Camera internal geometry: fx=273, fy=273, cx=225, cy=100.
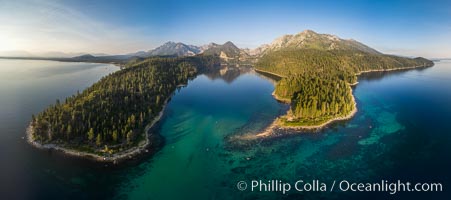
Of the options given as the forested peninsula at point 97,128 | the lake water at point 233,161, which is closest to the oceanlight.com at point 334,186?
the lake water at point 233,161

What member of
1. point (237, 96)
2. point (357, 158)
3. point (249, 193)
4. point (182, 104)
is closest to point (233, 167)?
point (249, 193)

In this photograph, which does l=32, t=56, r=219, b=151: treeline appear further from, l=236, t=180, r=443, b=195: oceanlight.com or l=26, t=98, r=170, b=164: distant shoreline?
l=236, t=180, r=443, b=195: oceanlight.com

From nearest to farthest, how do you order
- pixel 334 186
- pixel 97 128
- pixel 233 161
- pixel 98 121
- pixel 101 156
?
pixel 334 186, pixel 101 156, pixel 233 161, pixel 97 128, pixel 98 121

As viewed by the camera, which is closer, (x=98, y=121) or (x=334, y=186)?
(x=334, y=186)

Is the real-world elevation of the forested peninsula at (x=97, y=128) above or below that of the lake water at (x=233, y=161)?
above

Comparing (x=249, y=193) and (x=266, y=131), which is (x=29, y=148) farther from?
(x=266, y=131)

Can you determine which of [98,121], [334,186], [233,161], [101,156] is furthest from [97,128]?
[334,186]

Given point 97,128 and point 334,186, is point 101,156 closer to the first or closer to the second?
point 97,128

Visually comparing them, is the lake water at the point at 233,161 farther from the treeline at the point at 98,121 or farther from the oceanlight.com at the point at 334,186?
the treeline at the point at 98,121

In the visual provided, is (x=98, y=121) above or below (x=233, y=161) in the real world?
above
